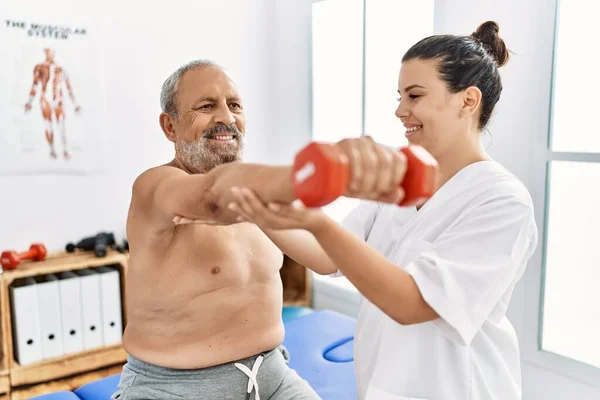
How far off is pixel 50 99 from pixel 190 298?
6.45ft

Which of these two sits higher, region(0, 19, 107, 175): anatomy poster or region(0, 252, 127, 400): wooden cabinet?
region(0, 19, 107, 175): anatomy poster

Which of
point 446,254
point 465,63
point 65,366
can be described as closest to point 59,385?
point 65,366

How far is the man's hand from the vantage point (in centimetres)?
64

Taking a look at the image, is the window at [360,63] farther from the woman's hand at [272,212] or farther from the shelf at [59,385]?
the woman's hand at [272,212]

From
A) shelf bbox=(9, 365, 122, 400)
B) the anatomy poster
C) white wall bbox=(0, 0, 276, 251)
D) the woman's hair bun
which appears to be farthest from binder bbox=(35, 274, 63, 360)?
the woman's hair bun

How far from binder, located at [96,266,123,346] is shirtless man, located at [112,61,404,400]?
53.1 inches

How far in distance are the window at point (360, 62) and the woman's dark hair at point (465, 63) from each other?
152 cm

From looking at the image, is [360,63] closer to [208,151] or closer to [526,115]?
[526,115]

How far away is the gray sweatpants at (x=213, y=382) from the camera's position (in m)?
1.30

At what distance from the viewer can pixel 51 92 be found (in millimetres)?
2771

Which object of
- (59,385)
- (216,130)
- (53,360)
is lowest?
(59,385)

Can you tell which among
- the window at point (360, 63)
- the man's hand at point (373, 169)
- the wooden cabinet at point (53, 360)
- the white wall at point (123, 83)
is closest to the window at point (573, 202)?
the window at point (360, 63)

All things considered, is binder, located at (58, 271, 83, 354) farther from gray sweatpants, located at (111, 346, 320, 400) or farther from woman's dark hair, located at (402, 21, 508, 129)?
woman's dark hair, located at (402, 21, 508, 129)

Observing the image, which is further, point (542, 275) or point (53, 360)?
point (53, 360)
